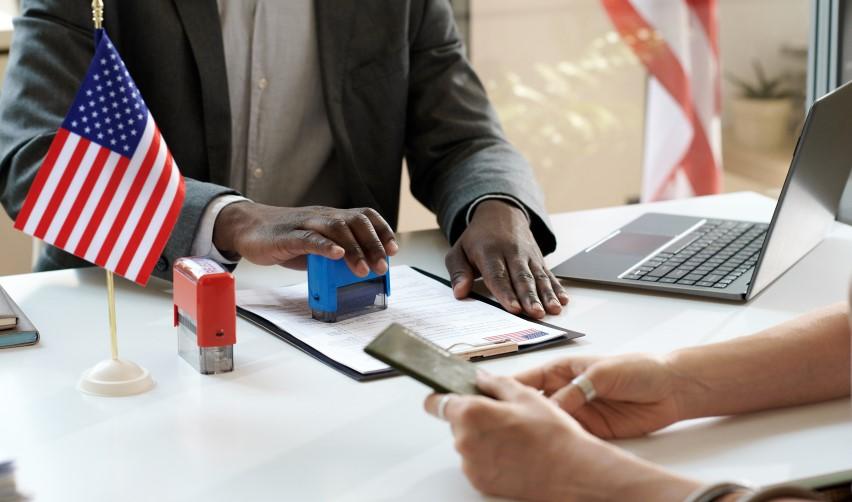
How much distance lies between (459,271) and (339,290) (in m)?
0.22

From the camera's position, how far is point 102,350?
4.08 ft

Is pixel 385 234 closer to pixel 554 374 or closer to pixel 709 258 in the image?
pixel 554 374

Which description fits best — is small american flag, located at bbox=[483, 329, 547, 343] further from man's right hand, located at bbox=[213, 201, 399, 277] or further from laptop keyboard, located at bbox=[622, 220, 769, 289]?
laptop keyboard, located at bbox=[622, 220, 769, 289]

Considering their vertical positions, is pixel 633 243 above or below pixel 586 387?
below

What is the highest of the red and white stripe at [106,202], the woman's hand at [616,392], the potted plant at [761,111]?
the red and white stripe at [106,202]

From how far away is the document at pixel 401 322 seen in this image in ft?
4.01

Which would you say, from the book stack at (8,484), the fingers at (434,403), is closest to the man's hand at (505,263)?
the fingers at (434,403)

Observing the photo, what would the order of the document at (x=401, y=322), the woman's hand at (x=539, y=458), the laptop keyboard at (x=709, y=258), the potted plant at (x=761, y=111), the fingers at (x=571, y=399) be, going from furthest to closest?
the potted plant at (x=761, y=111), the laptop keyboard at (x=709, y=258), the document at (x=401, y=322), the fingers at (x=571, y=399), the woman's hand at (x=539, y=458)

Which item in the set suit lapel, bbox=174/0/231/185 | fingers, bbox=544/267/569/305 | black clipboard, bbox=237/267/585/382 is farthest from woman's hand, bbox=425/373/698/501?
suit lapel, bbox=174/0/231/185

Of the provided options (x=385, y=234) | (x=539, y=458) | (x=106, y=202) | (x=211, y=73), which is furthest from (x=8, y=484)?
(x=211, y=73)

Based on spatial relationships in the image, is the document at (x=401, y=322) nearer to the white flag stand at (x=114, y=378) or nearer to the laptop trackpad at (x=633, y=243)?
the white flag stand at (x=114, y=378)

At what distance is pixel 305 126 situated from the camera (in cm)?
190

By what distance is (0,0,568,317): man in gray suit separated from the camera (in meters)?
1.41

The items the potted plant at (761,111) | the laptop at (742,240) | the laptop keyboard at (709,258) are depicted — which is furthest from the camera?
the potted plant at (761,111)
